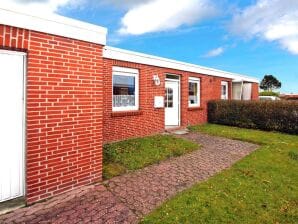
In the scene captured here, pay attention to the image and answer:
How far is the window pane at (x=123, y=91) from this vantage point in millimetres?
9094

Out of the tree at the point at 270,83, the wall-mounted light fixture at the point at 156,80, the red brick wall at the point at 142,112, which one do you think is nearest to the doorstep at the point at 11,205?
the red brick wall at the point at 142,112

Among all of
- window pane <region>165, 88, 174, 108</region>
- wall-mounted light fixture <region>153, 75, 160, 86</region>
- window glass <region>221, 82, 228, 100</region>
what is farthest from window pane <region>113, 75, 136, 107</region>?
window glass <region>221, 82, 228, 100</region>

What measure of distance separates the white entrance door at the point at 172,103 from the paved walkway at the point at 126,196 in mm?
4988

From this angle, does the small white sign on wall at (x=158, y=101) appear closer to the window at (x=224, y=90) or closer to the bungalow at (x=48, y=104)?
the bungalow at (x=48, y=104)

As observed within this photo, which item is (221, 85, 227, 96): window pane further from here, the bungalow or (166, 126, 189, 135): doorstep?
the bungalow

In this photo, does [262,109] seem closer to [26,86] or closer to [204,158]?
[204,158]

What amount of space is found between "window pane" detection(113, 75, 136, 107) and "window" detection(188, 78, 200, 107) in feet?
15.1

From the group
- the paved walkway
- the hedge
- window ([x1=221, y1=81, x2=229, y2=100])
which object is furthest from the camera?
window ([x1=221, y1=81, x2=229, y2=100])

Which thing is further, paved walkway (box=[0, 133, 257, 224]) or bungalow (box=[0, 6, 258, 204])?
bungalow (box=[0, 6, 258, 204])

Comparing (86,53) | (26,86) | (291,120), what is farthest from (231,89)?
(26,86)

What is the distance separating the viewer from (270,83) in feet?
197

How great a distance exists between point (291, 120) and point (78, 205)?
11506 mm

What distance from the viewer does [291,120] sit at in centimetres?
1204

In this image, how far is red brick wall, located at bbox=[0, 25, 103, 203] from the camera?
4.17 meters
